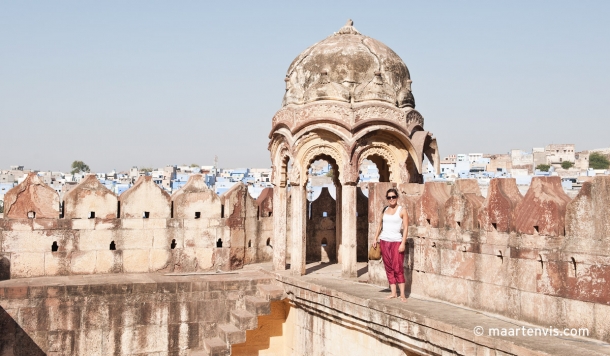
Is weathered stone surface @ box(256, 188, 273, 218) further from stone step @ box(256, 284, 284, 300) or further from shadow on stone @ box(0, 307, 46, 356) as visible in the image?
shadow on stone @ box(0, 307, 46, 356)

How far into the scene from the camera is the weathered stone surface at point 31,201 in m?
12.6

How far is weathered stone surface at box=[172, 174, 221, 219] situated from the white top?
18.0 ft

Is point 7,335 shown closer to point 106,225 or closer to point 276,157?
point 106,225

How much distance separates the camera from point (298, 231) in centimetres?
1301

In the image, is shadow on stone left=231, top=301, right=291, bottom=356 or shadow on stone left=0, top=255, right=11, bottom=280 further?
shadow on stone left=231, top=301, right=291, bottom=356

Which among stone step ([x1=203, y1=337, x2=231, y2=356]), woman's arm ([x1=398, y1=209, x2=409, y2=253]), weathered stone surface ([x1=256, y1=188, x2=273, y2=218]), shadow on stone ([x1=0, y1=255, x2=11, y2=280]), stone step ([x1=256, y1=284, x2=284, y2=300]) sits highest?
weathered stone surface ([x1=256, y1=188, x2=273, y2=218])

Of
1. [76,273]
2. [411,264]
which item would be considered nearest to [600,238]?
[411,264]

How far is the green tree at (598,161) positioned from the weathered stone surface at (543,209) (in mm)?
89492

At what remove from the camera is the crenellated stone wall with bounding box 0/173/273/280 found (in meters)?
12.6

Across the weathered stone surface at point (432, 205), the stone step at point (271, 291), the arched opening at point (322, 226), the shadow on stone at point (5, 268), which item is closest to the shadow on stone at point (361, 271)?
the stone step at point (271, 291)

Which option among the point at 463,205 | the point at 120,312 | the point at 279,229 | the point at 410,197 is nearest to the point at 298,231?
the point at 279,229

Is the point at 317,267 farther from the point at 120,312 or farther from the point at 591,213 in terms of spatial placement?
the point at 591,213

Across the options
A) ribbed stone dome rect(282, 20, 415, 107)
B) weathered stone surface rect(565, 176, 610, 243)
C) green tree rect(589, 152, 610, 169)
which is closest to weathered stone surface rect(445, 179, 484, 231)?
weathered stone surface rect(565, 176, 610, 243)

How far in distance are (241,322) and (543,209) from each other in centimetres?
586
